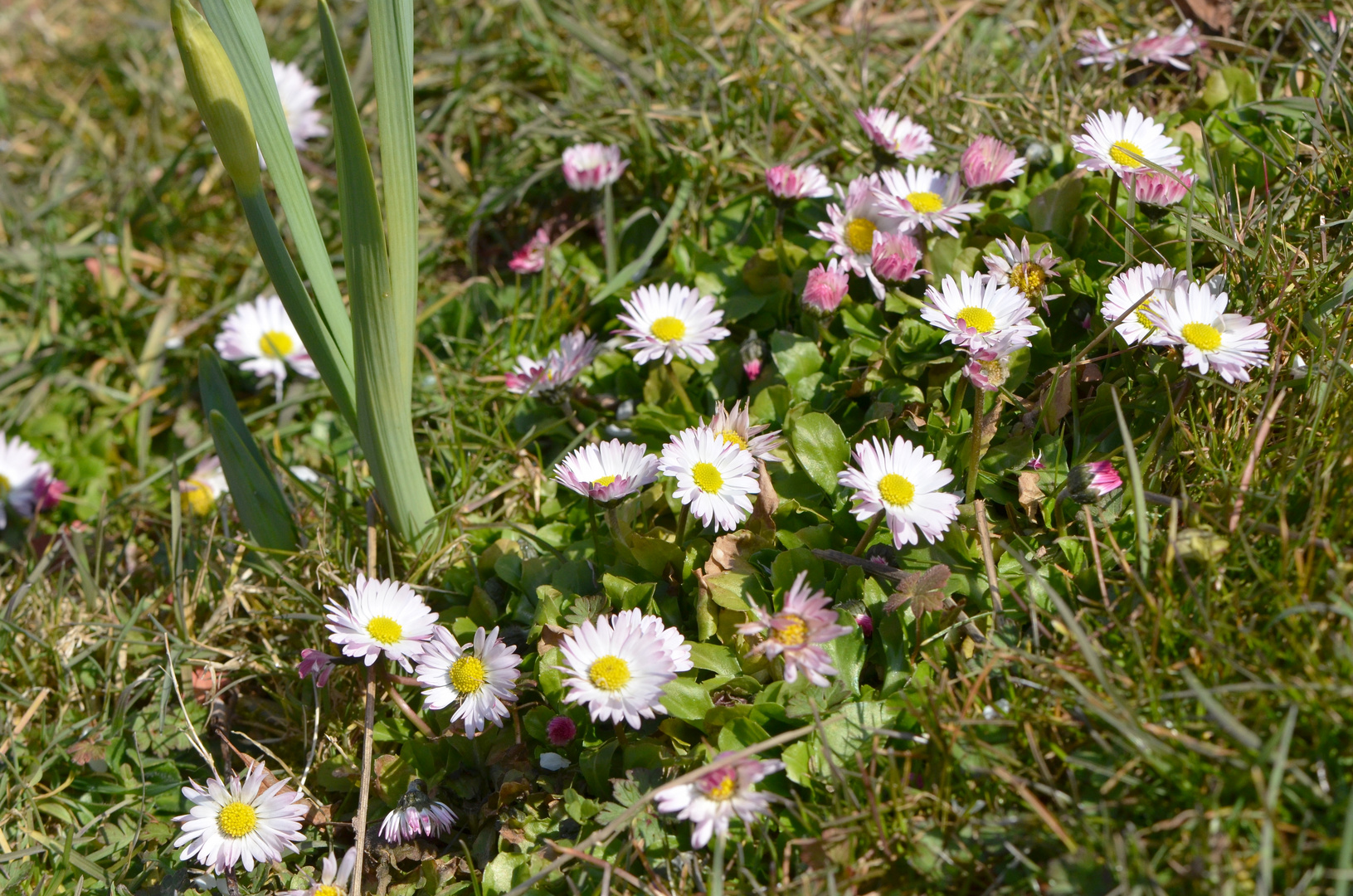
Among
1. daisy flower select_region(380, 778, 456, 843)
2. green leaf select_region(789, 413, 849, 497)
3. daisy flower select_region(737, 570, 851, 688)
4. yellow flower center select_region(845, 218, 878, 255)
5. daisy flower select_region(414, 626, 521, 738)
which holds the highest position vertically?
yellow flower center select_region(845, 218, 878, 255)

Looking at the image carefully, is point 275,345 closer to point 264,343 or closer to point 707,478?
point 264,343

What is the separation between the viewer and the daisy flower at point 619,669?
4.98ft

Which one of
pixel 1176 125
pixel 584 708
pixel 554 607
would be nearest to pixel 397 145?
pixel 554 607

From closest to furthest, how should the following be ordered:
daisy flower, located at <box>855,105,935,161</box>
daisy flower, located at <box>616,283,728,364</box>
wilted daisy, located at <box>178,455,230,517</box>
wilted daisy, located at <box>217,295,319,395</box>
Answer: daisy flower, located at <box>616,283,728,364</box>, daisy flower, located at <box>855,105,935,161</box>, wilted daisy, located at <box>178,455,230,517</box>, wilted daisy, located at <box>217,295,319,395</box>

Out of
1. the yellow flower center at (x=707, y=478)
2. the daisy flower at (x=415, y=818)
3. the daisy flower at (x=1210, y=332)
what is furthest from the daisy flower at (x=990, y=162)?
the daisy flower at (x=415, y=818)

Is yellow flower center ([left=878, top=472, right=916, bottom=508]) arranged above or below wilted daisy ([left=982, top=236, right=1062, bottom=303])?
below

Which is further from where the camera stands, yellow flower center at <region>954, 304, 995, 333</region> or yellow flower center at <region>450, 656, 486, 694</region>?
yellow flower center at <region>954, 304, 995, 333</region>

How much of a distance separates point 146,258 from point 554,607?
81.0 inches

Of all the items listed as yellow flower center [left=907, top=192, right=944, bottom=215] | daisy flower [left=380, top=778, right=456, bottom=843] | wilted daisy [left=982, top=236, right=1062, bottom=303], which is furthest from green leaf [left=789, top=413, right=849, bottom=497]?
daisy flower [left=380, top=778, right=456, bottom=843]

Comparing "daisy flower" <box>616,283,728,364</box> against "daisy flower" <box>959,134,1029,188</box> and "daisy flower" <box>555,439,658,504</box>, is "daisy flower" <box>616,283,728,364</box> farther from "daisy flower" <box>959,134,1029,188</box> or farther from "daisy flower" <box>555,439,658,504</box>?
"daisy flower" <box>959,134,1029,188</box>

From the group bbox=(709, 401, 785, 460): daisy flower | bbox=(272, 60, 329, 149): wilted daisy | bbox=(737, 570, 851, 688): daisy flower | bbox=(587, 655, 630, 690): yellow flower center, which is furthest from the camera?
bbox=(272, 60, 329, 149): wilted daisy

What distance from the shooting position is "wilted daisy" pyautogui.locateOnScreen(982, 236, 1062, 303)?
1.84m

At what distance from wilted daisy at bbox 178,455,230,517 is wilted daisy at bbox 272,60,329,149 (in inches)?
39.9

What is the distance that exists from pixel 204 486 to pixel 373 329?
112 cm
